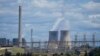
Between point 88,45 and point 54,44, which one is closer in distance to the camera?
point 54,44

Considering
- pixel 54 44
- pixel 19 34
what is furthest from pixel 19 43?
pixel 54 44

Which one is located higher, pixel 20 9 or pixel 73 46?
pixel 20 9

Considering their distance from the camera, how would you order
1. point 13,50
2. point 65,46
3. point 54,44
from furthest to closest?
point 65,46
point 54,44
point 13,50

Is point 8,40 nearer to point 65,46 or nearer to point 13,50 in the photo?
point 65,46

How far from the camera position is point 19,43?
99.4 m

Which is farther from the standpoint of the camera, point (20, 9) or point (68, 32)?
point (20, 9)

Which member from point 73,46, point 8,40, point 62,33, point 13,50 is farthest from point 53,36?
point 8,40

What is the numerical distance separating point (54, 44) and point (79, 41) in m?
11.7

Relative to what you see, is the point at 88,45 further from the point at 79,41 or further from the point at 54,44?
the point at 54,44

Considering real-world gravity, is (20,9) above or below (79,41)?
above

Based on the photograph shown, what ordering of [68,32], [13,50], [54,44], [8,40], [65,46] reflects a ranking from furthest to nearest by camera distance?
1. [8,40]
2. [65,46]
3. [54,44]
4. [68,32]
5. [13,50]

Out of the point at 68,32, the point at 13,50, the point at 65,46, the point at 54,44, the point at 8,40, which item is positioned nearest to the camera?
the point at 13,50

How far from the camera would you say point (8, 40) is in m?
113

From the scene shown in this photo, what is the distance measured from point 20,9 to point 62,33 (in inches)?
837
